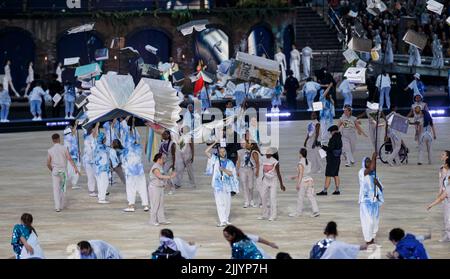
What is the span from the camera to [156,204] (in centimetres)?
2797

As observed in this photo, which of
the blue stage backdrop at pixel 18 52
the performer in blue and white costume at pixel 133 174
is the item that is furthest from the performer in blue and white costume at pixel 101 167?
the blue stage backdrop at pixel 18 52

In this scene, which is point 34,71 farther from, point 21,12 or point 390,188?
point 390,188

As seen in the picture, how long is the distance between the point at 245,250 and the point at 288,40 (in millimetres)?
39181

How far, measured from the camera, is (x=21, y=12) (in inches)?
2121

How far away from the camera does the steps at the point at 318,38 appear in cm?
5766

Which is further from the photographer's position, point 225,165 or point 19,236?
point 225,165

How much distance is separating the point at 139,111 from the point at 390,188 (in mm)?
5795

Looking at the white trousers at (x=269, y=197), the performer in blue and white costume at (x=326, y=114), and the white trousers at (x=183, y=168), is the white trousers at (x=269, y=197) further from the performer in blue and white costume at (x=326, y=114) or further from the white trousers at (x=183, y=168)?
the performer in blue and white costume at (x=326, y=114)

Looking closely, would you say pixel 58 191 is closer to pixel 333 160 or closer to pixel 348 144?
pixel 333 160

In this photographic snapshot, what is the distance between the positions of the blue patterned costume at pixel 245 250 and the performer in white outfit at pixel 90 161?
1204 centimetres

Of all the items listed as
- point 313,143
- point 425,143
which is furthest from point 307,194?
point 425,143

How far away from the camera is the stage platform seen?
26047 millimetres

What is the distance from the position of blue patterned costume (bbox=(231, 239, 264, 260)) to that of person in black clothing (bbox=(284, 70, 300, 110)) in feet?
94.0

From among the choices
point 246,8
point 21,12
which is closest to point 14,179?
point 21,12
